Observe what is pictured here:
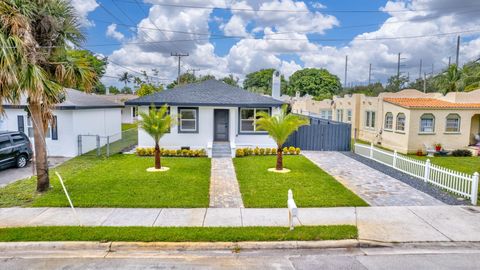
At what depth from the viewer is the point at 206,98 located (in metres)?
18.2

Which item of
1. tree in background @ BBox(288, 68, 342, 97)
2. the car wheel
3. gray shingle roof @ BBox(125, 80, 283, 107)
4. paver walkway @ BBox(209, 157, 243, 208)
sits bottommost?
paver walkway @ BBox(209, 157, 243, 208)

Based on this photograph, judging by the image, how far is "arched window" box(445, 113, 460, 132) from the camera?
21.3m

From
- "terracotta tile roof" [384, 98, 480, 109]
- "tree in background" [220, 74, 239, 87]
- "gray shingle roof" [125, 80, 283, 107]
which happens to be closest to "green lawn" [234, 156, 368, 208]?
"gray shingle roof" [125, 80, 283, 107]

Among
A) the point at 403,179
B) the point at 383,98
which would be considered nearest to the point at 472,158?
the point at 383,98

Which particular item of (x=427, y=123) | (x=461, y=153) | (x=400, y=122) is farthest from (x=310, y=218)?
(x=461, y=153)

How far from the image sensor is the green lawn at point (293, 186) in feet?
31.6

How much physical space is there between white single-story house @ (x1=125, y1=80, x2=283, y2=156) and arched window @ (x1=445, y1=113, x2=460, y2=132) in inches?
472

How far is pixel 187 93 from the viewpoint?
1878 centimetres

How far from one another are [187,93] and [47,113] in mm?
9290

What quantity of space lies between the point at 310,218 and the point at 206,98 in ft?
37.5

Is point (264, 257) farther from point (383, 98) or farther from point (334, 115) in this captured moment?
point (334, 115)

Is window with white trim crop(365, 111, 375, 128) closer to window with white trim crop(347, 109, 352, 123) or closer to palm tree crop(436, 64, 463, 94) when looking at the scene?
window with white trim crop(347, 109, 352, 123)

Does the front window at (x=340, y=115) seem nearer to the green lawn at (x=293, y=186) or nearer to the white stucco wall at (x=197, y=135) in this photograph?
the white stucco wall at (x=197, y=135)

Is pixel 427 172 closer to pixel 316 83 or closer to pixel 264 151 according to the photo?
pixel 264 151
